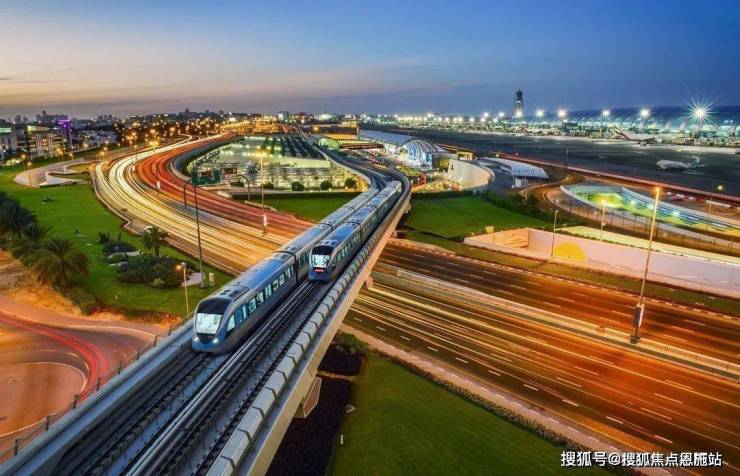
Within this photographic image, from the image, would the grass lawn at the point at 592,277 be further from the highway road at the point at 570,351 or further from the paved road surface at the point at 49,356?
the paved road surface at the point at 49,356

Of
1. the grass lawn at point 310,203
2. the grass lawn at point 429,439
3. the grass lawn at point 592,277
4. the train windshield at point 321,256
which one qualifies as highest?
the train windshield at point 321,256

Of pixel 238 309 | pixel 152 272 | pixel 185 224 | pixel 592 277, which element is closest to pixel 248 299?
pixel 238 309

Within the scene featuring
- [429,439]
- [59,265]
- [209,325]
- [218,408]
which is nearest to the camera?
[218,408]

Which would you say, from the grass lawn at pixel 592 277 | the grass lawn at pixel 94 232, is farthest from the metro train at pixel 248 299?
the grass lawn at pixel 592 277

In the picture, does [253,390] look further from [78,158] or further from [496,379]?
[78,158]

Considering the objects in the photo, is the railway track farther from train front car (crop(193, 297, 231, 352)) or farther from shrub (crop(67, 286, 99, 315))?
shrub (crop(67, 286, 99, 315))

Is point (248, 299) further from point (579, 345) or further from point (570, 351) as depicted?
point (579, 345)
